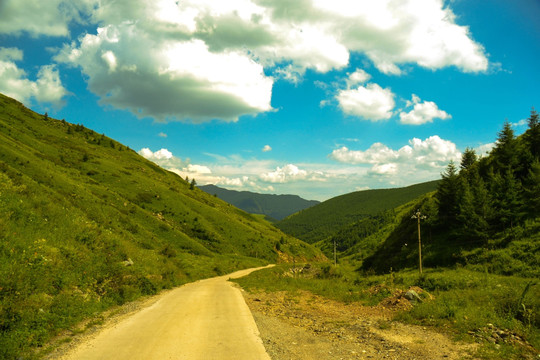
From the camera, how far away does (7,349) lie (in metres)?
8.55

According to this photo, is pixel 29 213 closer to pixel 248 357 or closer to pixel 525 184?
pixel 248 357

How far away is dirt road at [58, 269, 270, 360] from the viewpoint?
912 cm

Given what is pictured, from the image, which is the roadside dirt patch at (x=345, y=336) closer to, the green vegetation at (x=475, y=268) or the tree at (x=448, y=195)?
the green vegetation at (x=475, y=268)

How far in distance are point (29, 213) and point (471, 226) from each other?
196ft

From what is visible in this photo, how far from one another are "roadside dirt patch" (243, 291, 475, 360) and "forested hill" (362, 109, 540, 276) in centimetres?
3013

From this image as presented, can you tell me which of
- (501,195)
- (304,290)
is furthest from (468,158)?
(304,290)

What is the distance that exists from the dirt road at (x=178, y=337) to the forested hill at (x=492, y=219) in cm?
3810

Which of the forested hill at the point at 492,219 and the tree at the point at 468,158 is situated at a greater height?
the tree at the point at 468,158

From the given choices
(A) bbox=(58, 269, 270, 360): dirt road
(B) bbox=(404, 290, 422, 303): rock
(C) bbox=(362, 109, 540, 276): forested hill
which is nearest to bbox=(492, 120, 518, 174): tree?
(C) bbox=(362, 109, 540, 276): forested hill

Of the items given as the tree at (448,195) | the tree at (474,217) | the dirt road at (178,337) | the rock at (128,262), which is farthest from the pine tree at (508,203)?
the rock at (128,262)

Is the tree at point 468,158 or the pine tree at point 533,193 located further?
the tree at point 468,158

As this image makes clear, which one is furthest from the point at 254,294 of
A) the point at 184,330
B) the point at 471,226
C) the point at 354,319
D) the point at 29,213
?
the point at 471,226

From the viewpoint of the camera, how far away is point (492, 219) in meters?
46.6

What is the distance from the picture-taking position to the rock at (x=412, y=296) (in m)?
17.0
